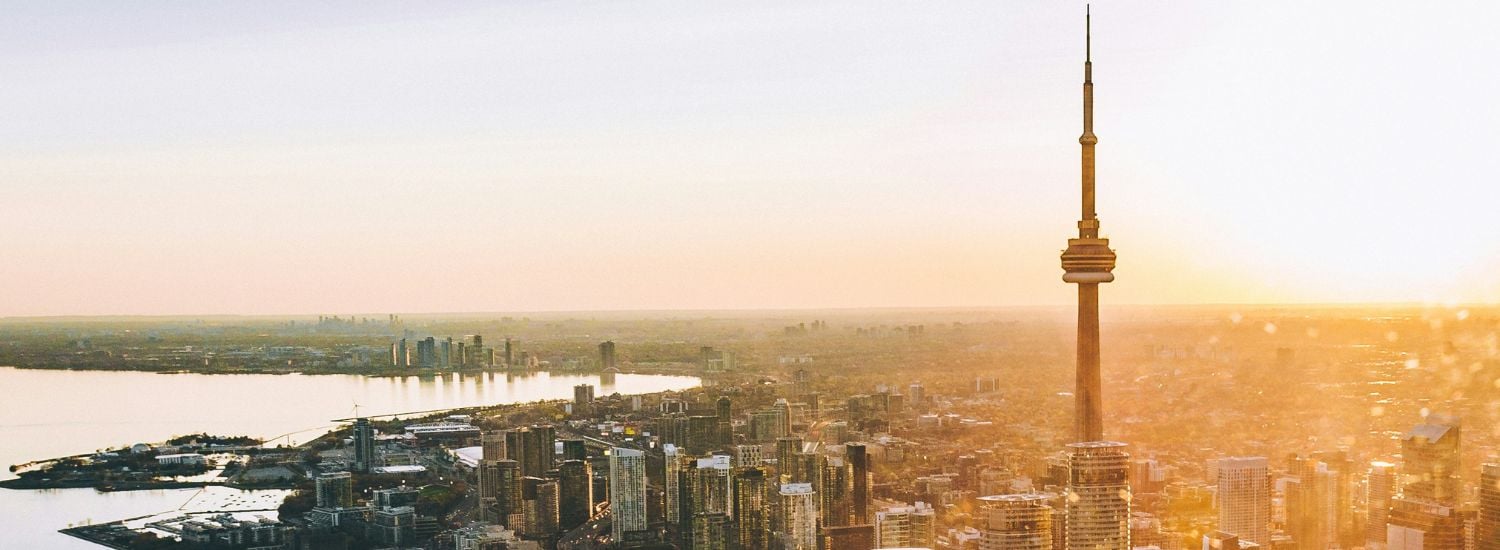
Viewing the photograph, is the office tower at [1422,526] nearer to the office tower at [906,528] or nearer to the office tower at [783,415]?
the office tower at [906,528]

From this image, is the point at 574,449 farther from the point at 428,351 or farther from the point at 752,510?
the point at 428,351

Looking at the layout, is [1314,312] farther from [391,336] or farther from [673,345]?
[391,336]

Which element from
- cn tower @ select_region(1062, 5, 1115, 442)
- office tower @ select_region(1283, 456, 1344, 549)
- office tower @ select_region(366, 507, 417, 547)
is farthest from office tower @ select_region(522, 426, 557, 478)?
office tower @ select_region(1283, 456, 1344, 549)

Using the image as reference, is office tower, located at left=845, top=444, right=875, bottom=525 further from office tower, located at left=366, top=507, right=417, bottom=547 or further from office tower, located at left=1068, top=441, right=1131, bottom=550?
office tower, located at left=366, top=507, right=417, bottom=547

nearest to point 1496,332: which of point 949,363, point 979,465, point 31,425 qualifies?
point 979,465

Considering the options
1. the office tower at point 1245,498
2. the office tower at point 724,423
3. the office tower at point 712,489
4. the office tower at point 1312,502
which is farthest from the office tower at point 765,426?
the office tower at point 1312,502
